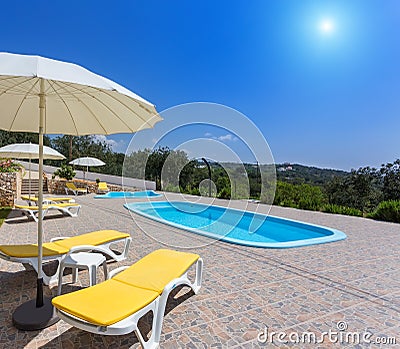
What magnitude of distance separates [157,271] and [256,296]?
1.33m

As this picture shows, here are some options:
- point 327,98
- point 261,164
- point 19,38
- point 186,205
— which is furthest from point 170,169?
point 327,98

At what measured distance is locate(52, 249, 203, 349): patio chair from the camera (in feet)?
7.06

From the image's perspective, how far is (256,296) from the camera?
11.8ft

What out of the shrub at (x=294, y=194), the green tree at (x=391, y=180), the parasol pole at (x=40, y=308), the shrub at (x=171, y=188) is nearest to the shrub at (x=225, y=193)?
the shrub at (x=294, y=194)

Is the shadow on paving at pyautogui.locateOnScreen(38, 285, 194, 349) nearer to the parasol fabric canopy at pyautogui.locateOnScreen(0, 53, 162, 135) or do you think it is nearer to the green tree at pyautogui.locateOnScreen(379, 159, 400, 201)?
the parasol fabric canopy at pyautogui.locateOnScreen(0, 53, 162, 135)

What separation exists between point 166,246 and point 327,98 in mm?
18859

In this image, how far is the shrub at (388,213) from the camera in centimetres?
1014

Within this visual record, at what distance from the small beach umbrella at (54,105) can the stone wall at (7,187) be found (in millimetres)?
7475

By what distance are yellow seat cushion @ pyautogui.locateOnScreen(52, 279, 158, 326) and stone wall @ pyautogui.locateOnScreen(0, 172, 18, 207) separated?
965 centimetres

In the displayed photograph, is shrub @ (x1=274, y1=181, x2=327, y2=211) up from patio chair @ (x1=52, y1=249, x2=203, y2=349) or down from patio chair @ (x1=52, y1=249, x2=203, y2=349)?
up

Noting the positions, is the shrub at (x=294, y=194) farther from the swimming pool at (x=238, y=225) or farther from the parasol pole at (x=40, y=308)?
the parasol pole at (x=40, y=308)

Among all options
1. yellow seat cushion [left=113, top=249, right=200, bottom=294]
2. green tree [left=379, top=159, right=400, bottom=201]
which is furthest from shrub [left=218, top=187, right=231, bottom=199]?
yellow seat cushion [left=113, top=249, right=200, bottom=294]

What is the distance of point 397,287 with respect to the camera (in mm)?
4027

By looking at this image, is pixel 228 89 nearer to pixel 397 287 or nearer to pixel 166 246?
pixel 166 246
